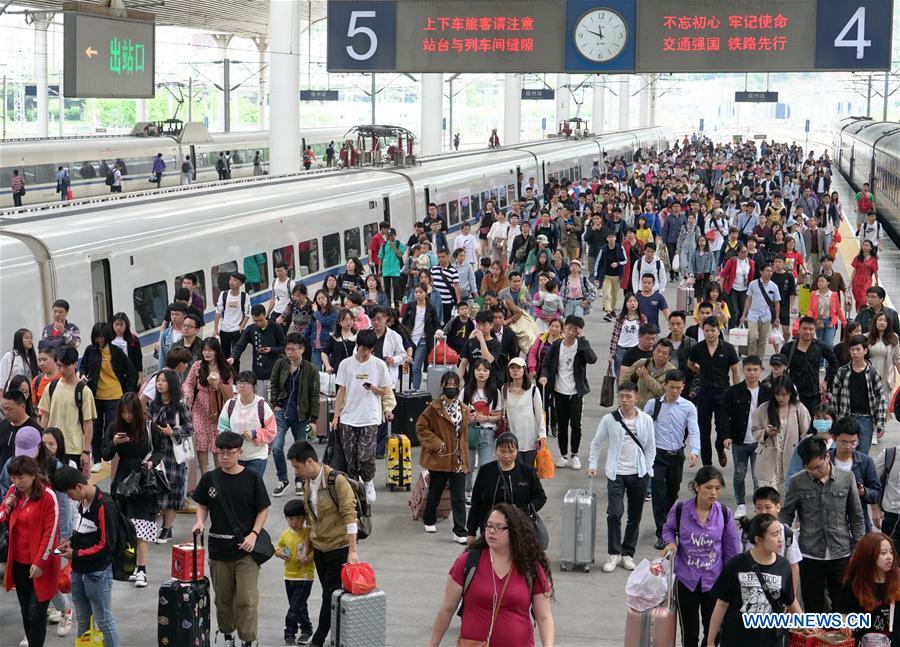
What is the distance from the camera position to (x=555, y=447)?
1338cm

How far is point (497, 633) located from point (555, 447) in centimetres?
770

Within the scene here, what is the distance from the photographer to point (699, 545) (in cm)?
732

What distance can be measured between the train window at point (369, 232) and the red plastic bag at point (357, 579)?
1540 centimetres

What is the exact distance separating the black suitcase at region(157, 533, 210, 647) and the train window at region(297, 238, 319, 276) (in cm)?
1245

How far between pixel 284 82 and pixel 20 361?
16.5 metres

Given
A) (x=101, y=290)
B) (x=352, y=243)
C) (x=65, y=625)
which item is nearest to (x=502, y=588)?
(x=65, y=625)

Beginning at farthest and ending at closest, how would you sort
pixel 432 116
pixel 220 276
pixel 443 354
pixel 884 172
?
pixel 432 116 → pixel 884 172 → pixel 220 276 → pixel 443 354

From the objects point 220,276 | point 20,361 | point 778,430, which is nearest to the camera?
point 778,430

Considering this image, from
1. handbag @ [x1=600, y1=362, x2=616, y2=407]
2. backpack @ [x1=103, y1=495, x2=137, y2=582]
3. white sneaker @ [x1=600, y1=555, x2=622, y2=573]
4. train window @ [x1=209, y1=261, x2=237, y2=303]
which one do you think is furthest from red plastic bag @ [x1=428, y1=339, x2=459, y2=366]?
backpack @ [x1=103, y1=495, x2=137, y2=582]

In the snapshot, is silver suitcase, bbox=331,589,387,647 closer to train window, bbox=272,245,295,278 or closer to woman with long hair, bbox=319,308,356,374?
woman with long hair, bbox=319,308,356,374

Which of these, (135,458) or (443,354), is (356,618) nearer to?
(135,458)

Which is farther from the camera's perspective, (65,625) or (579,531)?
(579,531)

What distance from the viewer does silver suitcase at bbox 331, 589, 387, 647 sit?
721 centimetres

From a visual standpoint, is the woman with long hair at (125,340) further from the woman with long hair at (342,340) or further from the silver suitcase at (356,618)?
the silver suitcase at (356,618)
